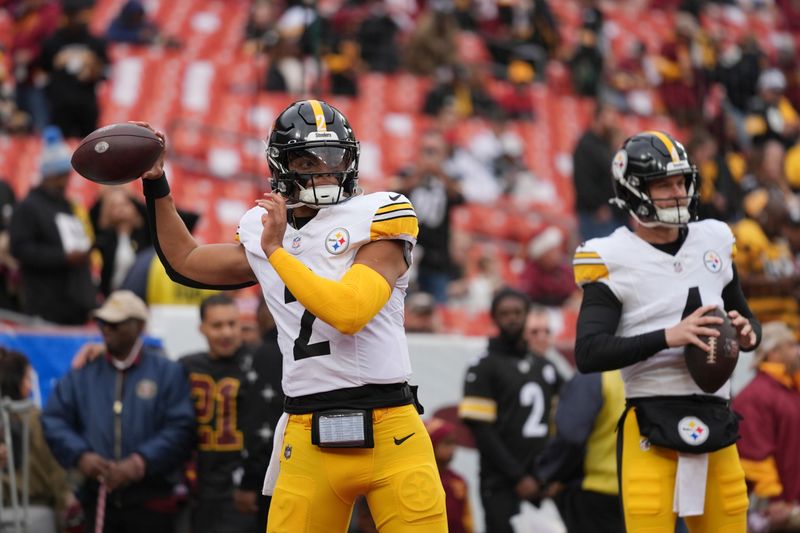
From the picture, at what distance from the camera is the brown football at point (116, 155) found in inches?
172

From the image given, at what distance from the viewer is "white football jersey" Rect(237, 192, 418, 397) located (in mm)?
4195

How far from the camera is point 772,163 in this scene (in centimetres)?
1189

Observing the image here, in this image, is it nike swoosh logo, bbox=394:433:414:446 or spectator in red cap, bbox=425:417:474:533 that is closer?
nike swoosh logo, bbox=394:433:414:446

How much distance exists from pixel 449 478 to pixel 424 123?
891cm

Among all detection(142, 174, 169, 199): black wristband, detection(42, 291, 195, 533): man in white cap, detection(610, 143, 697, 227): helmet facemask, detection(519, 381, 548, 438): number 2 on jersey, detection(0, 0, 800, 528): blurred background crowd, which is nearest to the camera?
detection(142, 174, 169, 199): black wristband

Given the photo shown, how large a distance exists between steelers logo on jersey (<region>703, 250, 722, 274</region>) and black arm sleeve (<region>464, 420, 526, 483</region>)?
244 centimetres

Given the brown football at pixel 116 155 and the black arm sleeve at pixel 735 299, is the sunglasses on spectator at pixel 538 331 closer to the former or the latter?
the black arm sleeve at pixel 735 299

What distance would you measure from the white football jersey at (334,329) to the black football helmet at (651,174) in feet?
3.40

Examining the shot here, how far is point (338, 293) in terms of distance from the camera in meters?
4.04

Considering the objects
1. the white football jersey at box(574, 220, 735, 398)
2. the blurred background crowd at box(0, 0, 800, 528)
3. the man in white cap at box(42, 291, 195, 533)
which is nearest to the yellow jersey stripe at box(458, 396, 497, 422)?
the blurred background crowd at box(0, 0, 800, 528)

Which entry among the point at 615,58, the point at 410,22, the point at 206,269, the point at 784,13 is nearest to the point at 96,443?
the point at 206,269

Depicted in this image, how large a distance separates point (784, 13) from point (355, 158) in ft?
71.5

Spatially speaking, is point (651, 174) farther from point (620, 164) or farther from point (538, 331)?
point (538, 331)

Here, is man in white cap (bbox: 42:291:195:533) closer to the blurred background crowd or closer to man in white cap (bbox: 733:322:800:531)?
the blurred background crowd
